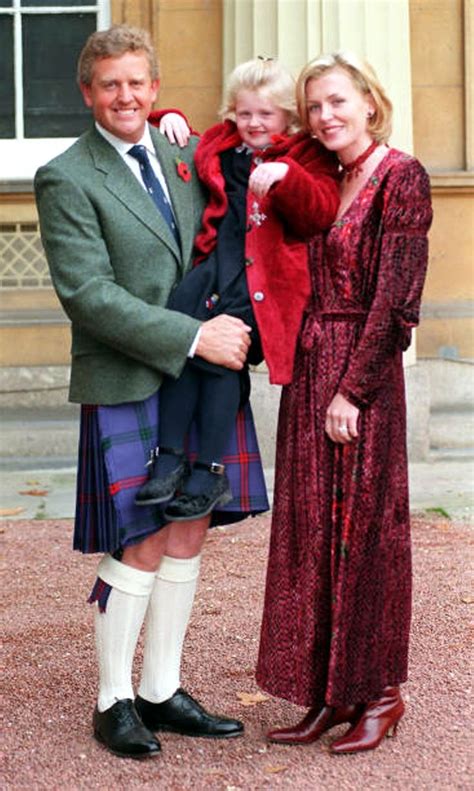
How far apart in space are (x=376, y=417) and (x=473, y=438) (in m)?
4.89

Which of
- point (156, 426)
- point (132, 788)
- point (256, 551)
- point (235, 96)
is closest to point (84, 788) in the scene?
point (132, 788)

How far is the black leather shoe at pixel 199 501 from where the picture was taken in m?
3.90

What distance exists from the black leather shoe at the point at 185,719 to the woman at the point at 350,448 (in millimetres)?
175

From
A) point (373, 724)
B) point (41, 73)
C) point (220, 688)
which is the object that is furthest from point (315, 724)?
point (41, 73)

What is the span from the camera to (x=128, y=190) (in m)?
3.93

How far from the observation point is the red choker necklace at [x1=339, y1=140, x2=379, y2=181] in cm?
392

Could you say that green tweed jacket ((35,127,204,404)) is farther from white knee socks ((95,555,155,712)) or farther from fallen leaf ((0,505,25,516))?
fallen leaf ((0,505,25,516))

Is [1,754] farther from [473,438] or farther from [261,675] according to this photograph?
[473,438]

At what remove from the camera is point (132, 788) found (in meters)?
3.84

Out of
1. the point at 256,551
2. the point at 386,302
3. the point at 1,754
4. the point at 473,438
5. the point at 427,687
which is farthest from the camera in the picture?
the point at 473,438

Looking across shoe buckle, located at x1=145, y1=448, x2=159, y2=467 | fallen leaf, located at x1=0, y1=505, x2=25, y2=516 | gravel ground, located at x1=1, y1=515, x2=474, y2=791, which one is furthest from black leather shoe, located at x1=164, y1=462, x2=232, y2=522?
fallen leaf, located at x1=0, y1=505, x2=25, y2=516

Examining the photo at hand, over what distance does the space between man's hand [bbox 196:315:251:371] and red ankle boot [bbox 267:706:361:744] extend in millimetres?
998

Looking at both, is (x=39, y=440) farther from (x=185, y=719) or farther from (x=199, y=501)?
(x=199, y=501)

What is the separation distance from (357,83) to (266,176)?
367 millimetres
